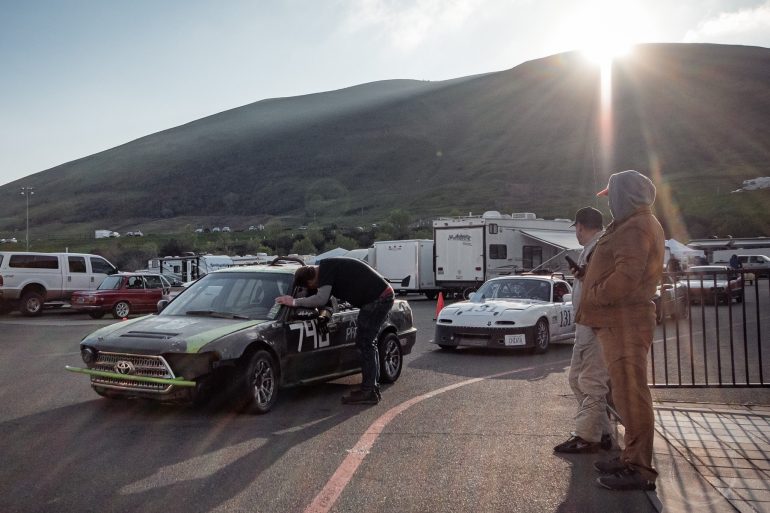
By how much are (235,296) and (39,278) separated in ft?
60.0

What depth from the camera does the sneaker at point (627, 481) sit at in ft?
16.9

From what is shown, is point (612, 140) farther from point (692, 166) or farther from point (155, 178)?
point (155, 178)

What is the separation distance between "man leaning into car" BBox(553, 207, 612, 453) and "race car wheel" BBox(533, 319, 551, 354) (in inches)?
274

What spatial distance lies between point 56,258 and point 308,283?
63.9ft

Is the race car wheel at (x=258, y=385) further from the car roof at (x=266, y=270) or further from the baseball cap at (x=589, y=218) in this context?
the baseball cap at (x=589, y=218)

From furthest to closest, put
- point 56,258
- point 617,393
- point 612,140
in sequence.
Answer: point 612,140, point 56,258, point 617,393

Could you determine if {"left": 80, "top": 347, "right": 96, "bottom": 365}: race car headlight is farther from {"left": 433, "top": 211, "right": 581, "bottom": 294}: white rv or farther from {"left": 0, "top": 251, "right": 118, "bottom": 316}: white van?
{"left": 433, "top": 211, "right": 581, "bottom": 294}: white rv

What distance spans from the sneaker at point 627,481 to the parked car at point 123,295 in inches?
810

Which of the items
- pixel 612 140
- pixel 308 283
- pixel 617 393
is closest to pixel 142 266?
pixel 308 283

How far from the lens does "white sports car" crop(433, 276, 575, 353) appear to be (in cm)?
1318

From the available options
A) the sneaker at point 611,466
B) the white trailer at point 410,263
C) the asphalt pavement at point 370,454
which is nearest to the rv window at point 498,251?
the white trailer at point 410,263

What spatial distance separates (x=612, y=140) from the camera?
144 meters

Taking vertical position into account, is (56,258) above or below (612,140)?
below

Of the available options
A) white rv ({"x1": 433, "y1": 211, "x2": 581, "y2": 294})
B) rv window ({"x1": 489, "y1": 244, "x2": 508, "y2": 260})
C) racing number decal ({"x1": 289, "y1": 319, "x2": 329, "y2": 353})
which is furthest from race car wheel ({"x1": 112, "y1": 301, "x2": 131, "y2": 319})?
racing number decal ({"x1": 289, "y1": 319, "x2": 329, "y2": 353})
